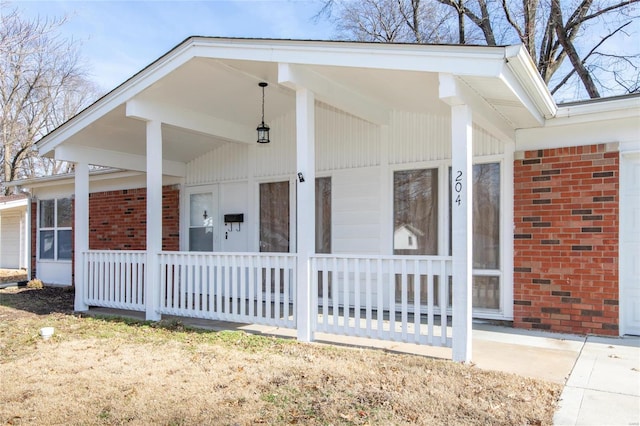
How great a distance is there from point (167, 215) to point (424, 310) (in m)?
5.52

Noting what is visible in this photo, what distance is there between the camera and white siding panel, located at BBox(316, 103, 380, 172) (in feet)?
23.1

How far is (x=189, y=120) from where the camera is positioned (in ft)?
22.5

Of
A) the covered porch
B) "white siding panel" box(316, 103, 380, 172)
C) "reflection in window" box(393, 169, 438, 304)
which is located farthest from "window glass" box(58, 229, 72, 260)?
"reflection in window" box(393, 169, 438, 304)

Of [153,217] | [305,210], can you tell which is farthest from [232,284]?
[153,217]

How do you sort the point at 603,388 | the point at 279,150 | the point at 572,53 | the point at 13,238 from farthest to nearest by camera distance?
1. the point at 13,238
2. the point at 572,53
3. the point at 279,150
4. the point at 603,388

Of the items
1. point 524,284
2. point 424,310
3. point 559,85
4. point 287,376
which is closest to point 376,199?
point 424,310

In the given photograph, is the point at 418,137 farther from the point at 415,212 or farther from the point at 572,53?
the point at 572,53

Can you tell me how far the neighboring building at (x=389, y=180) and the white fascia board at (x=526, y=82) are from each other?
1.1 inches

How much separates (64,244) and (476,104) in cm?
1043

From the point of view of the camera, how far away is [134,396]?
372 cm

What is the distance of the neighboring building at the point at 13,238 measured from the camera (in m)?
17.5

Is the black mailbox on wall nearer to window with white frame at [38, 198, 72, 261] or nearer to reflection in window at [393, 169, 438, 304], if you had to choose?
reflection in window at [393, 169, 438, 304]

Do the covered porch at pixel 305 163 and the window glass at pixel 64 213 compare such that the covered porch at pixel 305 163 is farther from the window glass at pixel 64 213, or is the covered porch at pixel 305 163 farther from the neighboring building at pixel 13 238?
the neighboring building at pixel 13 238

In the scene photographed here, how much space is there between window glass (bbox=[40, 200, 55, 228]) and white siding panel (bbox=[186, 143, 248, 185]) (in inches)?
188
